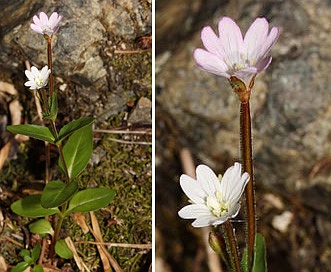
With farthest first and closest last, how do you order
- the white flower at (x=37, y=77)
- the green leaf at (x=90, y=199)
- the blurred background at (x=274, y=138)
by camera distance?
the blurred background at (x=274, y=138) < the green leaf at (x=90, y=199) < the white flower at (x=37, y=77)

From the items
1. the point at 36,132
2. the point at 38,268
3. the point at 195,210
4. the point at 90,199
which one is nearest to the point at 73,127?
the point at 36,132

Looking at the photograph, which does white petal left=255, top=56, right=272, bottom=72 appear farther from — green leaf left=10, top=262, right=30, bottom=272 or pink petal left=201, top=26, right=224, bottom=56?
green leaf left=10, top=262, right=30, bottom=272

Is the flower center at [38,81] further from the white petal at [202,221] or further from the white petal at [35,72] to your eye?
the white petal at [202,221]

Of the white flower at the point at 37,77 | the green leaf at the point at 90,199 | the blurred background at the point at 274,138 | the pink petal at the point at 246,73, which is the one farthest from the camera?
the blurred background at the point at 274,138

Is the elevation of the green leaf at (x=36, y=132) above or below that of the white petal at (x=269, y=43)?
below

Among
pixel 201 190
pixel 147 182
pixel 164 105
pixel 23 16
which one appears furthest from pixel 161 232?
pixel 201 190

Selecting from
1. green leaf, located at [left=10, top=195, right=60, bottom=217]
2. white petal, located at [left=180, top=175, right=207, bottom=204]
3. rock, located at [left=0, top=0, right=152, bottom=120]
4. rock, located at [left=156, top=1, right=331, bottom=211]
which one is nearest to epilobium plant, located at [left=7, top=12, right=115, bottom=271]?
green leaf, located at [left=10, top=195, right=60, bottom=217]

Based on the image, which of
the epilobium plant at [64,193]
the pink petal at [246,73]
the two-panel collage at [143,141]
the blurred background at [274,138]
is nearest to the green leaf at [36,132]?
the epilobium plant at [64,193]
